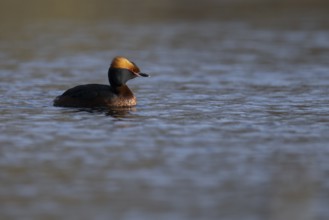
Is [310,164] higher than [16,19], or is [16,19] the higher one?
[16,19]

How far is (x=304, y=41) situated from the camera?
2664 cm

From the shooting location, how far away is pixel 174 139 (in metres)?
12.0

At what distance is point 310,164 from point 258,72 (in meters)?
9.90

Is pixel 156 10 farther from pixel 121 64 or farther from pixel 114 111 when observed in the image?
pixel 114 111

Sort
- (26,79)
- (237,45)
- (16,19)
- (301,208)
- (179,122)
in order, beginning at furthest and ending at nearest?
(16,19)
(237,45)
(26,79)
(179,122)
(301,208)

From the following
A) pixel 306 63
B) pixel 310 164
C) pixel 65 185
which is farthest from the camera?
pixel 306 63

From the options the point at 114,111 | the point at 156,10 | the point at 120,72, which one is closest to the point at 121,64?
the point at 120,72

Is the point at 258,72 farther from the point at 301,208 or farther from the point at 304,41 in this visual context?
the point at 301,208

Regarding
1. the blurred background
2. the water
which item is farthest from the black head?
the blurred background

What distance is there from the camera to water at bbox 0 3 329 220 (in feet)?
28.9

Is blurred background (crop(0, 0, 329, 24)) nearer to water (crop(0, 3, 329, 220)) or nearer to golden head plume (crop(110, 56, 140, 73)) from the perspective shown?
water (crop(0, 3, 329, 220))

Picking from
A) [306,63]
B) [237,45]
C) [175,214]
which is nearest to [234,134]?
[175,214]

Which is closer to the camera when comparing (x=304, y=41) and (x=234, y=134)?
(x=234, y=134)

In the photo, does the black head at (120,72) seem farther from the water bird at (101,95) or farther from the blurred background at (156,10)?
the blurred background at (156,10)
